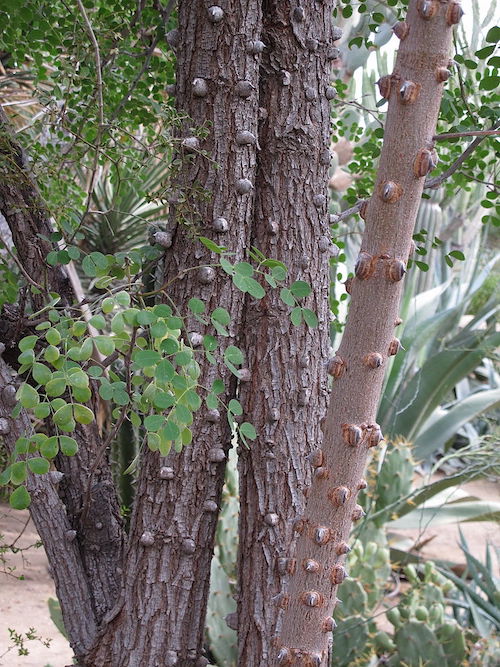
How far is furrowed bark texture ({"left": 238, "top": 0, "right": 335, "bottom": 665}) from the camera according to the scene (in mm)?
1236

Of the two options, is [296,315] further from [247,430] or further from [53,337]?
[53,337]

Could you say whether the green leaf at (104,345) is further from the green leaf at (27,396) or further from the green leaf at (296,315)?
the green leaf at (296,315)

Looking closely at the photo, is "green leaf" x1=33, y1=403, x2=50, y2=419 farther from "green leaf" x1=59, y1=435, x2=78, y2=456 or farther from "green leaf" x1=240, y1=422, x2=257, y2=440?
"green leaf" x1=240, y1=422, x2=257, y2=440

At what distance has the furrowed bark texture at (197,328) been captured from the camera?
120 cm

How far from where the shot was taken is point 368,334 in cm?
91

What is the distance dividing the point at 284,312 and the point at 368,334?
14.3 inches

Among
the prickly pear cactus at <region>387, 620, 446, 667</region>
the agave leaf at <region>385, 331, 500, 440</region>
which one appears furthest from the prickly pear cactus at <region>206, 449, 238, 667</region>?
the agave leaf at <region>385, 331, 500, 440</region>

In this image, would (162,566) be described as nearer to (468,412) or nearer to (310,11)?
(310,11)

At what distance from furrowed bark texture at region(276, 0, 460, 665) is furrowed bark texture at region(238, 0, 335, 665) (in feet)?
0.76

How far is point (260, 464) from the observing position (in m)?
1.25

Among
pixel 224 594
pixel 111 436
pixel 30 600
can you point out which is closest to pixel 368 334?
pixel 111 436

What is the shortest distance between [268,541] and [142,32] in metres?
1.13

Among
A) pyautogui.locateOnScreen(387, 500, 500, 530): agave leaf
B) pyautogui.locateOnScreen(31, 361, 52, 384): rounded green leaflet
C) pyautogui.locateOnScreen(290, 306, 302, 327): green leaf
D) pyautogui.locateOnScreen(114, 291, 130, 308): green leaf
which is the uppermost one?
pyautogui.locateOnScreen(387, 500, 500, 530): agave leaf

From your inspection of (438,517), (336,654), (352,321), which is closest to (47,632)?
(336,654)
